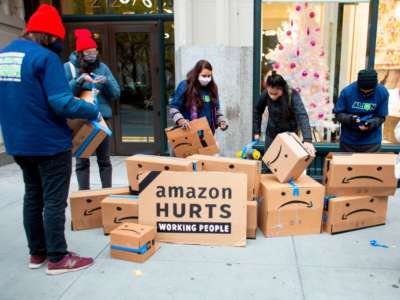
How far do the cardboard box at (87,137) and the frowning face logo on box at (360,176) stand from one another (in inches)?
87.7

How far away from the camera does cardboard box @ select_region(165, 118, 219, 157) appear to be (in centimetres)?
398

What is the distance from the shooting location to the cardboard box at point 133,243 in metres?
3.12

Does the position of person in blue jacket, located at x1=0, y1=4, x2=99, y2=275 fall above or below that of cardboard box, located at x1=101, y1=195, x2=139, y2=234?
above

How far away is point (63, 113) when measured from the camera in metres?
2.65

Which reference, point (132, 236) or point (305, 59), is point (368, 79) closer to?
point (305, 59)

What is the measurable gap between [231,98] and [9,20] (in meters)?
3.91

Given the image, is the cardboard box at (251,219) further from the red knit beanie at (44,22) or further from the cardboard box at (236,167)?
the red knit beanie at (44,22)

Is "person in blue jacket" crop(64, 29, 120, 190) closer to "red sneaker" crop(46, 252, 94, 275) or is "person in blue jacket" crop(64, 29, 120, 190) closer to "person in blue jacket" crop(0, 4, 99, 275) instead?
"person in blue jacket" crop(0, 4, 99, 275)

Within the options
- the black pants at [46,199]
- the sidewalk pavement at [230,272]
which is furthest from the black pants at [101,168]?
the black pants at [46,199]

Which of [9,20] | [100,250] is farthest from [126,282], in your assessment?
[9,20]

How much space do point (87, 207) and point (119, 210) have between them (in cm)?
41

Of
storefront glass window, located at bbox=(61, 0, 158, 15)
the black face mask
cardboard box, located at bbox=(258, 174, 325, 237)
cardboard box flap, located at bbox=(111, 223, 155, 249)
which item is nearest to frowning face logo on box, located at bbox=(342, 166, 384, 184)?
cardboard box, located at bbox=(258, 174, 325, 237)

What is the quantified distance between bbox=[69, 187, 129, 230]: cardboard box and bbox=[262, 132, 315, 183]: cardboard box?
149cm

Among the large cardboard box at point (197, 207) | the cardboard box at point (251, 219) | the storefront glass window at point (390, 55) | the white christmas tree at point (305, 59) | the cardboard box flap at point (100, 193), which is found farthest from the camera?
the white christmas tree at point (305, 59)
